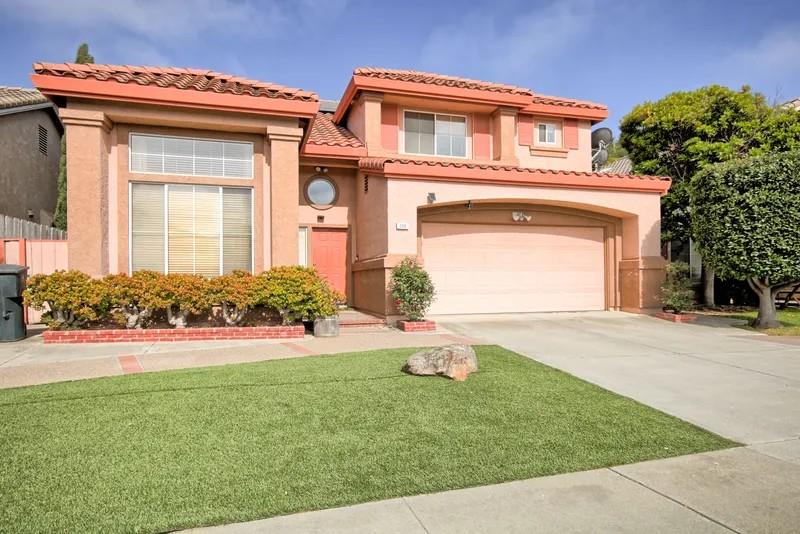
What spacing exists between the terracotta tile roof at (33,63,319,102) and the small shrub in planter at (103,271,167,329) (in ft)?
12.5

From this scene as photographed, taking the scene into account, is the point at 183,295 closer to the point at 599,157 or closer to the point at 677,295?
the point at 677,295

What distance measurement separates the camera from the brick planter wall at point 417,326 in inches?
400

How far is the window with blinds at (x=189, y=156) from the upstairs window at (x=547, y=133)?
973cm

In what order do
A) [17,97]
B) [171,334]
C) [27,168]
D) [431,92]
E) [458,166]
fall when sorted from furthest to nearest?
[27,168]
[17,97]
[431,92]
[458,166]
[171,334]

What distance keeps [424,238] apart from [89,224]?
292 inches

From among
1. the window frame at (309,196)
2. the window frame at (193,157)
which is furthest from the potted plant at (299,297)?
the window frame at (309,196)

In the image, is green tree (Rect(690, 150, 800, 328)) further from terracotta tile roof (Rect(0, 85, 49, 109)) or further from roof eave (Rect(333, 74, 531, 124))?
terracotta tile roof (Rect(0, 85, 49, 109))

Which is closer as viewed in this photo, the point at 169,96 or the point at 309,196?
the point at 169,96

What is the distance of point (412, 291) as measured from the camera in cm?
1016

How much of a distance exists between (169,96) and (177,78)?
904 millimetres

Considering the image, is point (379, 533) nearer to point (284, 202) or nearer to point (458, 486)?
point (458, 486)

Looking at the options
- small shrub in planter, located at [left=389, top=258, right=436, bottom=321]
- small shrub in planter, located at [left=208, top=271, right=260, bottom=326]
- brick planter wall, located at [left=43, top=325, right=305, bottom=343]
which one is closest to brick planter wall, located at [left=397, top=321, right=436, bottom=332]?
small shrub in planter, located at [left=389, top=258, right=436, bottom=321]

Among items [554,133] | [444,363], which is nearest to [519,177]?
[554,133]

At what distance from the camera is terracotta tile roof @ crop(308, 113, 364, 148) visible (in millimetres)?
12922
